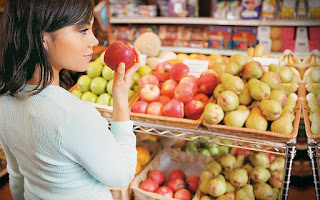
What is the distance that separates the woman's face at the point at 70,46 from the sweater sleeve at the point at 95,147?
16cm

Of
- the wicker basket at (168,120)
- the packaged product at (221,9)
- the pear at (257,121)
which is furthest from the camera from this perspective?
the packaged product at (221,9)

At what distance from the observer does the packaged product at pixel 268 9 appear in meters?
3.18

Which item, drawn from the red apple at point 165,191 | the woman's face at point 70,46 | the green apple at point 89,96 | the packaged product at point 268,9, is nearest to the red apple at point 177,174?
the red apple at point 165,191

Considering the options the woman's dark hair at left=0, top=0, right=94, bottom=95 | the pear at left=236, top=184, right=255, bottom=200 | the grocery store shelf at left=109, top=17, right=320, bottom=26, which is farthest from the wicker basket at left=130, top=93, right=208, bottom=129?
the grocery store shelf at left=109, top=17, right=320, bottom=26

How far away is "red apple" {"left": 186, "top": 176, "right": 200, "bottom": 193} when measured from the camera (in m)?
1.83

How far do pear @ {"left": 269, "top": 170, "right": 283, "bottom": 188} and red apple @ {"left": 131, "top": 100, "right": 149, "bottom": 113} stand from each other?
34.1 inches

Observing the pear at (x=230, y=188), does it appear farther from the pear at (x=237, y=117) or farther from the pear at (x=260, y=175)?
the pear at (x=237, y=117)

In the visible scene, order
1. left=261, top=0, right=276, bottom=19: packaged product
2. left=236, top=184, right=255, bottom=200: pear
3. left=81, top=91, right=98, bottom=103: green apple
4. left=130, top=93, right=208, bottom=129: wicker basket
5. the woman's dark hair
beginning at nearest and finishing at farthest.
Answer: the woman's dark hair → left=130, top=93, right=208, bottom=129: wicker basket → left=236, top=184, right=255, bottom=200: pear → left=81, top=91, right=98, bottom=103: green apple → left=261, top=0, right=276, bottom=19: packaged product

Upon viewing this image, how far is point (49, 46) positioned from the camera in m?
0.89

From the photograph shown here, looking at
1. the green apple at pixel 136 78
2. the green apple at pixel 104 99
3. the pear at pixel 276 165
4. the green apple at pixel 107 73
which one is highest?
the green apple at pixel 107 73

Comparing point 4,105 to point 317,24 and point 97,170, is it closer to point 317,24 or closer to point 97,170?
point 97,170

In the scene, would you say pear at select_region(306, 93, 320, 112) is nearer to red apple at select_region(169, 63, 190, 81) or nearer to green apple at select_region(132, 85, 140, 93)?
red apple at select_region(169, 63, 190, 81)

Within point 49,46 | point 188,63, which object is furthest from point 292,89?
point 49,46

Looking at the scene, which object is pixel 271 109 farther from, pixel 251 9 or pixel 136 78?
pixel 251 9
